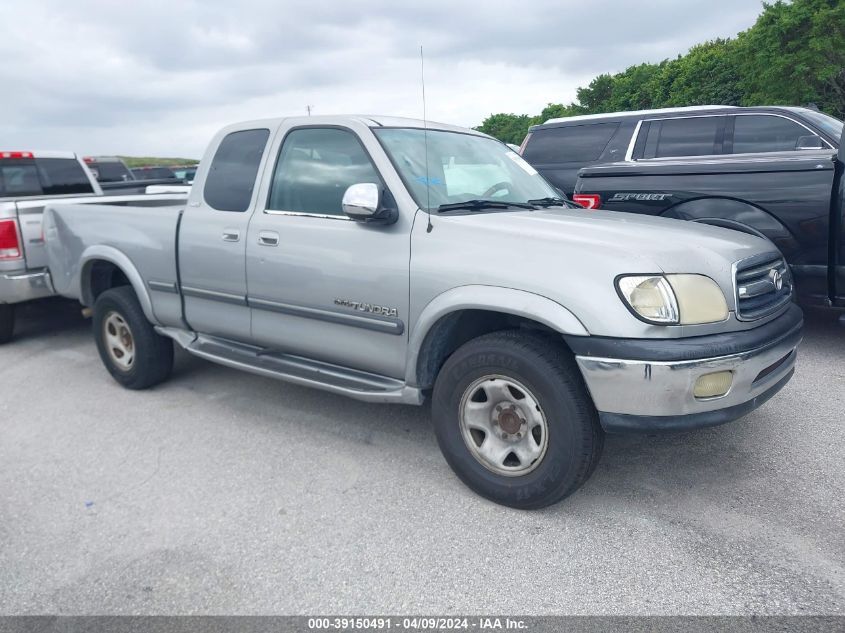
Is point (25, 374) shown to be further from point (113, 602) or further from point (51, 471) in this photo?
point (113, 602)

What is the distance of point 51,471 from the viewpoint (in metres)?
3.89

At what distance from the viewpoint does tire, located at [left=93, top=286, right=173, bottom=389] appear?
5.00 meters

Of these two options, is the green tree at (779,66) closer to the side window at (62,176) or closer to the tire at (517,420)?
the side window at (62,176)

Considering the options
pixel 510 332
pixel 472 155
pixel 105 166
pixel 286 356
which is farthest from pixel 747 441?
pixel 105 166

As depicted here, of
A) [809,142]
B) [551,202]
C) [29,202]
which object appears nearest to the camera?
[551,202]

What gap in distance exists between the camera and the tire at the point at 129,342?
5.00 m

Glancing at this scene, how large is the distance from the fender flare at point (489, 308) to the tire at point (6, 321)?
498 cm

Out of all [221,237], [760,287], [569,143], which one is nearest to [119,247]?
[221,237]

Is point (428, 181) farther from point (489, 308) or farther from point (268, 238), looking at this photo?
point (268, 238)

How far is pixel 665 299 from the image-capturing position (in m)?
2.89

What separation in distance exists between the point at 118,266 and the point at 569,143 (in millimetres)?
5592

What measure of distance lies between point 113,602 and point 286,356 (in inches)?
70.6

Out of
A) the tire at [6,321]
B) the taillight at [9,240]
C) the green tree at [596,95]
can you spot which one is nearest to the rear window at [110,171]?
the tire at [6,321]

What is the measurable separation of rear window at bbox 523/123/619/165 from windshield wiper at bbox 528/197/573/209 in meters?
4.11
